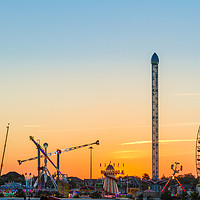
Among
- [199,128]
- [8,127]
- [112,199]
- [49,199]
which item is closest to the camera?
[49,199]

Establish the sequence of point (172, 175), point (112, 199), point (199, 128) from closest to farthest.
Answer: point (112, 199) → point (199, 128) → point (172, 175)

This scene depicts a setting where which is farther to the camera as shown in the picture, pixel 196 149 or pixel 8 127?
pixel 196 149

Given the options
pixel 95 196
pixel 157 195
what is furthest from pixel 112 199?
pixel 157 195

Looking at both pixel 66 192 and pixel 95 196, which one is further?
pixel 66 192

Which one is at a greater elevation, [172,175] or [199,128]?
[199,128]

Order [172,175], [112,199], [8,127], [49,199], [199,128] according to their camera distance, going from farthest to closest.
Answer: [172,175] → [199,128] → [8,127] → [112,199] → [49,199]

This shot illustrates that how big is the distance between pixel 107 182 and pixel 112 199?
16.3m

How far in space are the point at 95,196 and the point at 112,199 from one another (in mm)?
14286

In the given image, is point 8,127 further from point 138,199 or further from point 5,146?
point 138,199

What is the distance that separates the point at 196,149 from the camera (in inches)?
6422

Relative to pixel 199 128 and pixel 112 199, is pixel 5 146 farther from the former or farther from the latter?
pixel 199 128

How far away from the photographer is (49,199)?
7588 centimetres

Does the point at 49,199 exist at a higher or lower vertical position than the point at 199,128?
lower

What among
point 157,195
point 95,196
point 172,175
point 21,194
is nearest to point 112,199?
point 95,196
